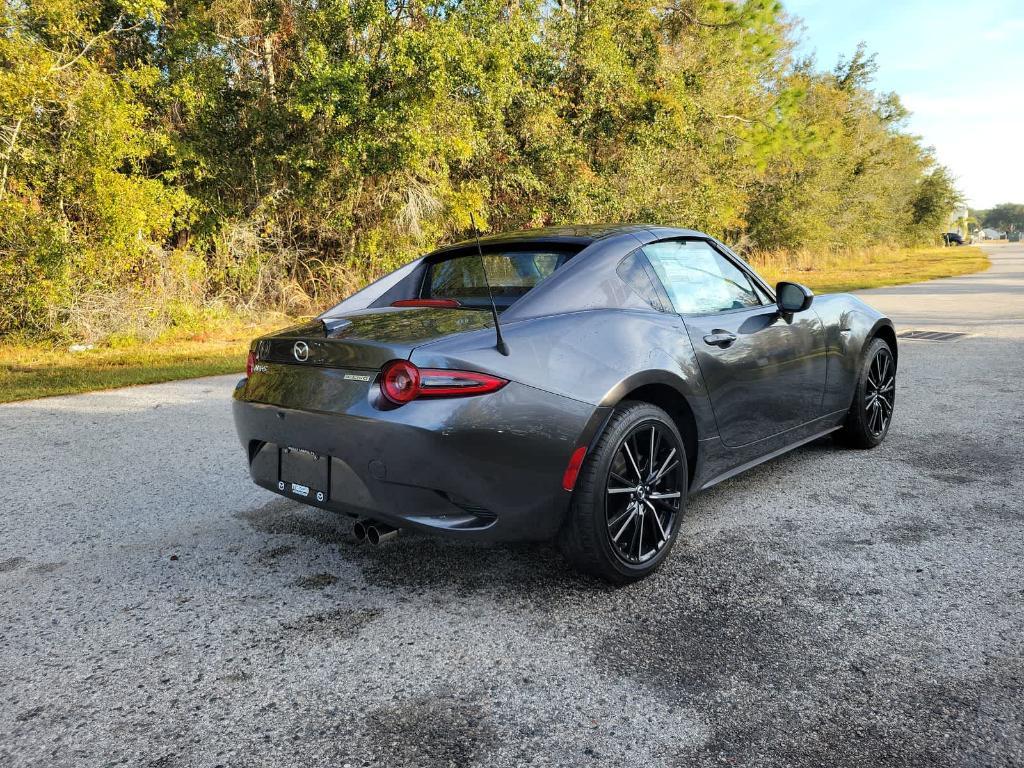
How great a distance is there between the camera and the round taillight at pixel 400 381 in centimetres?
272

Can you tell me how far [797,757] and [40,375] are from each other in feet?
32.2

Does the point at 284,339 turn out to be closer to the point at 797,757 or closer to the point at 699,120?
the point at 797,757

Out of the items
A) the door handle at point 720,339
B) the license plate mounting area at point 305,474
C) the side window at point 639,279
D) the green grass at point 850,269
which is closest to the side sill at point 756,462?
the door handle at point 720,339

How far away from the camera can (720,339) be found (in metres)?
3.65

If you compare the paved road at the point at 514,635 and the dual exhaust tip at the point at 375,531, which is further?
the dual exhaust tip at the point at 375,531

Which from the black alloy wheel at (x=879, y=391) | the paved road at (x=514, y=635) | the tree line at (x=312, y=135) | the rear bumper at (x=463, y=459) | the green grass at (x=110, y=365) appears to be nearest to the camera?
the paved road at (x=514, y=635)

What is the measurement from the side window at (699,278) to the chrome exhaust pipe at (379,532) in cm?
168

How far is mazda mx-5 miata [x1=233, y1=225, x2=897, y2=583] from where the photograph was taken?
8.93ft

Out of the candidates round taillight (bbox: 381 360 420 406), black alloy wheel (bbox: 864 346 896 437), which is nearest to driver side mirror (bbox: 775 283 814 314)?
black alloy wheel (bbox: 864 346 896 437)

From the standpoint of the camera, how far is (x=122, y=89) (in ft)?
39.2

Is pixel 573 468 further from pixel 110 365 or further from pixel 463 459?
pixel 110 365

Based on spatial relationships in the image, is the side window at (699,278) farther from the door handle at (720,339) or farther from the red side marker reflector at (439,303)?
the red side marker reflector at (439,303)

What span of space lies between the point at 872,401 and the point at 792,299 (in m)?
1.48

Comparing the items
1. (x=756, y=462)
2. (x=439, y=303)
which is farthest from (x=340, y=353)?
(x=756, y=462)
